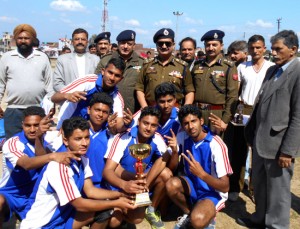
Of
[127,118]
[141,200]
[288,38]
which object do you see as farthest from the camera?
[127,118]

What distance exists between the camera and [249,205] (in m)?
4.71

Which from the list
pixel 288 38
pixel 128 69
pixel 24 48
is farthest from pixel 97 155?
pixel 288 38

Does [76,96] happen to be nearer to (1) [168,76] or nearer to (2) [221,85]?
(1) [168,76]

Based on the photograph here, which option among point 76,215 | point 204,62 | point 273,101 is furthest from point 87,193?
point 204,62

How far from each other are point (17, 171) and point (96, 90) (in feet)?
4.31

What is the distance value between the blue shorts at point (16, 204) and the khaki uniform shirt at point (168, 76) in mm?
2152

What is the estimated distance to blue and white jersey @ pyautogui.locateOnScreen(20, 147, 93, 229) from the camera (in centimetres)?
287

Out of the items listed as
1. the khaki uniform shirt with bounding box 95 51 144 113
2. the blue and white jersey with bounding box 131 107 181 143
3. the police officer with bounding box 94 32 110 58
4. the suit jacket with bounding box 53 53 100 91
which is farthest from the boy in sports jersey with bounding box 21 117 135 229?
the police officer with bounding box 94 32 110 58

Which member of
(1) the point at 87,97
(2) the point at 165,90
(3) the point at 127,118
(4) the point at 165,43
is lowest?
(3) the point at 127,118

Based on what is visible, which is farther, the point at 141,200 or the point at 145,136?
the point at 145,136

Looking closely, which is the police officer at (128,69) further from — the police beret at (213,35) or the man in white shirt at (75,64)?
the police beret at (213,35)

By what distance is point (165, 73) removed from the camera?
4.56 metres

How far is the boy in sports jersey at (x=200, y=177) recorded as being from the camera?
11.4ft

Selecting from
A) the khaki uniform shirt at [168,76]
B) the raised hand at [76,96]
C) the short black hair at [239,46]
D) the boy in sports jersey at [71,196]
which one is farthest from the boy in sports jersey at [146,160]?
the short black hair at [239,46]
